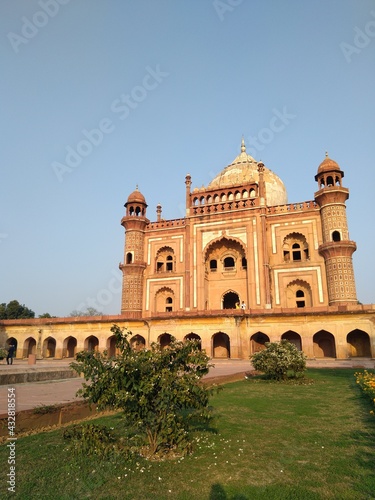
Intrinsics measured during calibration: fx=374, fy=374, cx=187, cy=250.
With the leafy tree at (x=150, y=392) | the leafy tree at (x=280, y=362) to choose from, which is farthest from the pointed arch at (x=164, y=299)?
the leafy tree at (x=150, y=392)

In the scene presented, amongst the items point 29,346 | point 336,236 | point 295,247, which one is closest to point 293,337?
point 295,247

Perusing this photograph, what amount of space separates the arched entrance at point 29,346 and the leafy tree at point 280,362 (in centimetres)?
2127

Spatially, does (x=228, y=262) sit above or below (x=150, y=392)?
above

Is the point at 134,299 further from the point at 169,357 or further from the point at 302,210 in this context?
the point at 169,357

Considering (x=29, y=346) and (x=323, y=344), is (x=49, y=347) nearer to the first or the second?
(x=29, y=346)

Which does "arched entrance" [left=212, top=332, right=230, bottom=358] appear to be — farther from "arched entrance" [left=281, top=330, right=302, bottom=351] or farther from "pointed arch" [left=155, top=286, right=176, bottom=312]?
"pointed arch" [left=155, top=286, right=176, bottom=312]

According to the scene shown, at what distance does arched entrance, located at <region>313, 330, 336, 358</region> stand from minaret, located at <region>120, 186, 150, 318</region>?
12467 millimetres

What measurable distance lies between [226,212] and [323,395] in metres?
20.8

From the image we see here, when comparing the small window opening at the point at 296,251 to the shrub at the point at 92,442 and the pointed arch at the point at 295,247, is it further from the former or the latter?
the shrub at the point at 92,442

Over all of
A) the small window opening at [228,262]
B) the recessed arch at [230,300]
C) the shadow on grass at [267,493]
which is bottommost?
the shadow on grass at [267,493]

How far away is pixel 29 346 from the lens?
1122 inches

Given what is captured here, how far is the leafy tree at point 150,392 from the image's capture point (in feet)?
14.0

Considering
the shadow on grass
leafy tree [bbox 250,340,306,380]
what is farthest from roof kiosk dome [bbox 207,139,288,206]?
the shadow on grass

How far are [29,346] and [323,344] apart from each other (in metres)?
21.2
